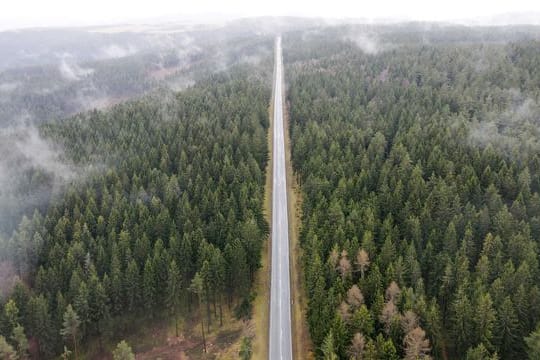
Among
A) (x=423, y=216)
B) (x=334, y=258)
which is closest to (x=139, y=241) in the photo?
(x=334, y=258)

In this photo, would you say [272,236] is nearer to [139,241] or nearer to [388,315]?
[139,241]

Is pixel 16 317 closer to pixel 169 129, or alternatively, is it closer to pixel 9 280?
pixel 9 280

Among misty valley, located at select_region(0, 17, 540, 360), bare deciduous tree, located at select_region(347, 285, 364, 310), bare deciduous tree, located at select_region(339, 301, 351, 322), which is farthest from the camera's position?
misty valley, located at select_region(0, 17, 540, 360)

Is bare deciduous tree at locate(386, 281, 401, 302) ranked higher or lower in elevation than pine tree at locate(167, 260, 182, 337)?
higher

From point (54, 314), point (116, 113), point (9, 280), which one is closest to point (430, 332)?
point (54, 314)

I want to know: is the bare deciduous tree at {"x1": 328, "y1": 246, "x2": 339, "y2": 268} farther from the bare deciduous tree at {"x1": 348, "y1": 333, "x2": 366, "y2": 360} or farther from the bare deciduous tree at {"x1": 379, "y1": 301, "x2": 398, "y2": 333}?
the bare deciduous tree at {"x1": 348, "y1": 333, "x2": 366, "y2": 360}

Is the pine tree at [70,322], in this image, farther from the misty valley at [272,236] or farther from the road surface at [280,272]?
the road surface at [280,272]

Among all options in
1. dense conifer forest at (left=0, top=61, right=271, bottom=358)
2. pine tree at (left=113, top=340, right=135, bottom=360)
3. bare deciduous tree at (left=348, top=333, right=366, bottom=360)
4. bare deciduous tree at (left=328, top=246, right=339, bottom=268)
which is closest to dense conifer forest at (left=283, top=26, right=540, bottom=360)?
bare deciduous tree at (left=348, top=333, right=366, bottom=360)
